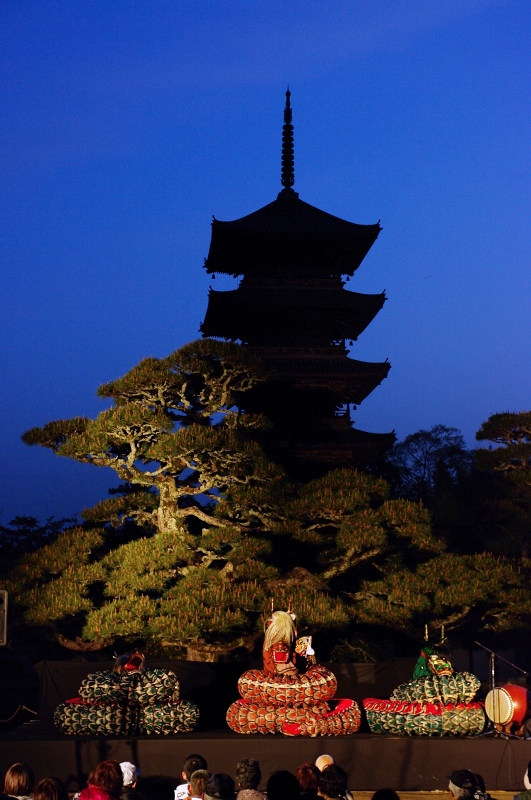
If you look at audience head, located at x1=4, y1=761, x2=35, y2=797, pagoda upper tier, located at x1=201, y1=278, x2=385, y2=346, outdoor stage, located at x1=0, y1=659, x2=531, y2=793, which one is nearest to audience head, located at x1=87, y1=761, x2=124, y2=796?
audience head, located at x1=4, y1=761, x2=35, y2=797

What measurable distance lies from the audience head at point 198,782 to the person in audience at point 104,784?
73cm

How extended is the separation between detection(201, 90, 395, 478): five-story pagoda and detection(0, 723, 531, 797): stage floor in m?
8.29

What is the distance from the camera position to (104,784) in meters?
4.86

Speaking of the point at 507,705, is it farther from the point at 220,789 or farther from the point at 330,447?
the point at 330,447

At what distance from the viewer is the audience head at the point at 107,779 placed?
4.86m

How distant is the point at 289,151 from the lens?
66.3 feet

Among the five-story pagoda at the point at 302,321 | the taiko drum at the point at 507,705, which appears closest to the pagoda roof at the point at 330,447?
the five-story pagoda at the point at 302,321

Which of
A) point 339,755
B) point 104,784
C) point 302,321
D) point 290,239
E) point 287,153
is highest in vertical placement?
point 287,153

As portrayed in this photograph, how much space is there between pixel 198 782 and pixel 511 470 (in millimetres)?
13113

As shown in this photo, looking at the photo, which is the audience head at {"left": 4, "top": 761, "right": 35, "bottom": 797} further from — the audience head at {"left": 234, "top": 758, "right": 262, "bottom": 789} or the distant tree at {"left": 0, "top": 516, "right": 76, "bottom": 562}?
the distant tree at {"left": 0, "top": 516, "right": 76, "bottom": 562}

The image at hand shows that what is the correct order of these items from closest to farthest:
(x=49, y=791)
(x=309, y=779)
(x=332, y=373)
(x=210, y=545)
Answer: (x=49, y=791) → (x=309, y=779) → (x=210, y=545) → (x=332, y=373)

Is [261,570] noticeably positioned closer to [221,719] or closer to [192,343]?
[221,719]

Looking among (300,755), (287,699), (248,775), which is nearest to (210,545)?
(287,699)

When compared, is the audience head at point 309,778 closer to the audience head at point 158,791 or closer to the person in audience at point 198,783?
the person in audience at point 198,783
